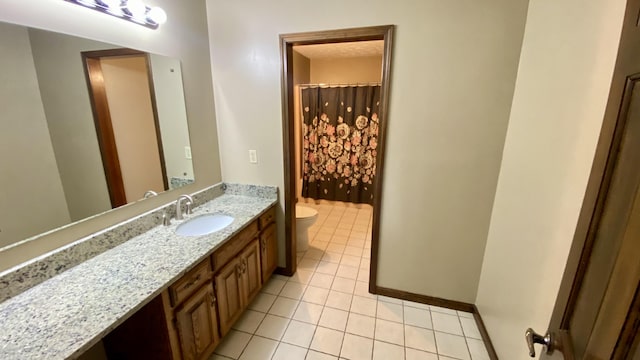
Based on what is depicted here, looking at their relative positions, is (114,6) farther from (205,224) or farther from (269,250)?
(269,250)

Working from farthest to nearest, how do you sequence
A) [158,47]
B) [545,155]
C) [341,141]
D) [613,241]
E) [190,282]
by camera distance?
[341,141], [158,47], [190,282], [545,155], [613,241]

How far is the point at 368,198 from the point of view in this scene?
4102mm

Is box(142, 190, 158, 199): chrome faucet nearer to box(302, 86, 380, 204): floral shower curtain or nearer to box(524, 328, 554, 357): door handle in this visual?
box(524, 328, 554, 357): door handle

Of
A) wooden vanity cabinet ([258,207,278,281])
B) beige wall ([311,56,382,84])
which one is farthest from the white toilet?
beige wall ([311,56,382,84])

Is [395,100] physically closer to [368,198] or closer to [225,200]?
[225,200]

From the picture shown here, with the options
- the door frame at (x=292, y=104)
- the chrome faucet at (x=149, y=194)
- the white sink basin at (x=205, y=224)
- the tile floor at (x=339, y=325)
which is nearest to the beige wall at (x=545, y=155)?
the tile floor at (x=339, y=325)

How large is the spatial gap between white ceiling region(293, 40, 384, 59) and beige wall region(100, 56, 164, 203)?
2164 mm

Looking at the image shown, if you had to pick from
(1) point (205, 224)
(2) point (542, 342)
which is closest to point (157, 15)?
(1) point (205, 224)

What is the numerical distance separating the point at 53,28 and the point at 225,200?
4.68 ft

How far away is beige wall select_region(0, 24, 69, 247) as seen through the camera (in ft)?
3.49

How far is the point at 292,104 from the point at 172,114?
0.88m

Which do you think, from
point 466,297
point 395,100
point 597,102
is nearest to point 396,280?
point 466,297

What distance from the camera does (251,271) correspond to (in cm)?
199

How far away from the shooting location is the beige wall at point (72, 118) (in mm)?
1182
